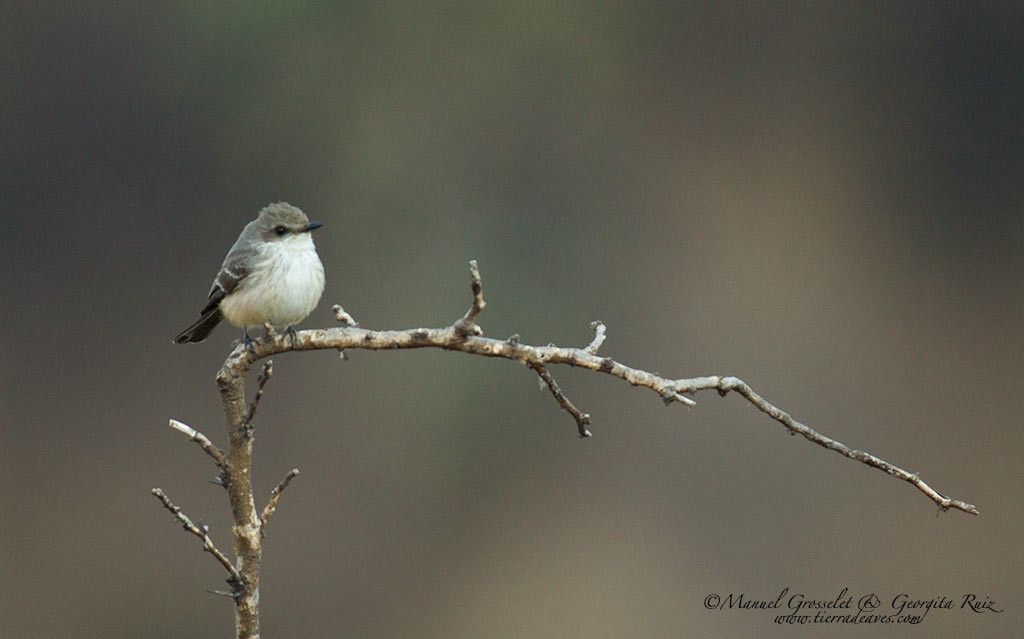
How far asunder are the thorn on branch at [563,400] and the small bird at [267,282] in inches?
39.0

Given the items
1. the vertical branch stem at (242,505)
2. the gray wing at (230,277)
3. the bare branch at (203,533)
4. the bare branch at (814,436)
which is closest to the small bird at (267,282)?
the gray wing at (230,277)

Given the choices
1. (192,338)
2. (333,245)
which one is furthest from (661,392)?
(333,245)

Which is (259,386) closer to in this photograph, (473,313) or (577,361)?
(473,313)

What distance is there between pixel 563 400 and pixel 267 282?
1108 millimetres

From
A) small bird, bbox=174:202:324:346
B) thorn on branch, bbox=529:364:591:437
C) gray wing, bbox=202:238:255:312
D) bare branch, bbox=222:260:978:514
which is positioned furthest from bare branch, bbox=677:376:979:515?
gray wing, bbox=202:238:255:312

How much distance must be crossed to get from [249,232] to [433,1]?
504 cm

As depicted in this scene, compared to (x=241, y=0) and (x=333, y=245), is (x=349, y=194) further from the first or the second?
(x=241, y=0)

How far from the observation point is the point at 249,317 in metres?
3.03

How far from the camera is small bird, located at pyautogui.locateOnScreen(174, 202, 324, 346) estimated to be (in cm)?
301

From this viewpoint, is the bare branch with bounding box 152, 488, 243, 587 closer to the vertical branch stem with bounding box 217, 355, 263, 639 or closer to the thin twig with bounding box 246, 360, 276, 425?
the vertical branch stem with bounding box 217, 355, 263, 639

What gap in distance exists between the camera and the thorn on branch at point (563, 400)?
2180 millimetres

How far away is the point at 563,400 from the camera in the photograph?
2.23 metres

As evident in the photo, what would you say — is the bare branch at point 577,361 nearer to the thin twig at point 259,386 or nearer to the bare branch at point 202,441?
the thin twig at point 259,386

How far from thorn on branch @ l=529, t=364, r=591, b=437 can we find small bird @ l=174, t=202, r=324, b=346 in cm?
99
